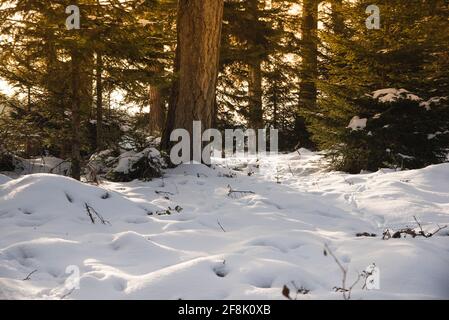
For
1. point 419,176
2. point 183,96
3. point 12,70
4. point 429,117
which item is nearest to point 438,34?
point 429,117

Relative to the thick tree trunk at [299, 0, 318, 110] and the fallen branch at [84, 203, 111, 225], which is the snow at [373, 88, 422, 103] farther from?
the fallen branch at [84, 203, 111, 225]

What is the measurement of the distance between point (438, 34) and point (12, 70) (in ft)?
25.7

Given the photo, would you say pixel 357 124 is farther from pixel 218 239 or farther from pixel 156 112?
pixel 156 112

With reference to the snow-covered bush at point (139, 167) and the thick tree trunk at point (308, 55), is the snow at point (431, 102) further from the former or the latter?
the snow-covered bush at point (139, 167)

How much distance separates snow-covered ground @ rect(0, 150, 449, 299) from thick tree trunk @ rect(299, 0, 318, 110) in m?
6.54

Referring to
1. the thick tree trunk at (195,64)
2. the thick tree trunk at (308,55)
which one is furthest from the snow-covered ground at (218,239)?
the thick tree trunk at (308,55)

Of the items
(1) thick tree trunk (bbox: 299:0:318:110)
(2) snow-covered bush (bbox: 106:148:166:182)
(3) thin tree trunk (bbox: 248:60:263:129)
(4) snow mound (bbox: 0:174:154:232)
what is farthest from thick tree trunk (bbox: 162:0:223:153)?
(1) thick tree trunk (bbox: 299:0:318:110)

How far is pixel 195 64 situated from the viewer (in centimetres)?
777

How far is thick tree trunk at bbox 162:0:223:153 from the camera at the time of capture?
7672 millimetres

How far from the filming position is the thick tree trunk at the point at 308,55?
1250 cm

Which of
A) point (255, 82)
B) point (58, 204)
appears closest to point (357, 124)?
point (58, 204)

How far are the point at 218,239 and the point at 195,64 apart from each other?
4772mm

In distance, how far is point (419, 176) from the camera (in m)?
6.07
